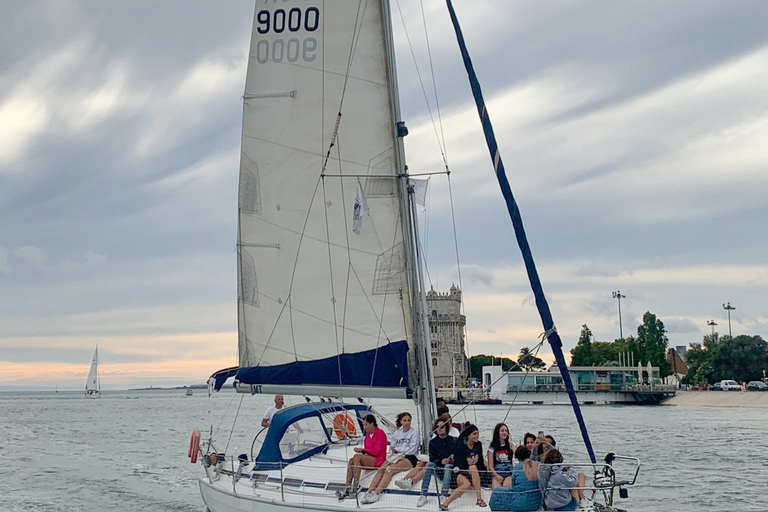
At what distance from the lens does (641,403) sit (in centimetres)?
9362

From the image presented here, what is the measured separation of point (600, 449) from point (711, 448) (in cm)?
533

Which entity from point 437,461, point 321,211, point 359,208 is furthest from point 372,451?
point 321,211

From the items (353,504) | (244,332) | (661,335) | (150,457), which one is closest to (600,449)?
(150,457)

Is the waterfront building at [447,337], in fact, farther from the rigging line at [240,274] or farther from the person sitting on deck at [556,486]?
the person sitting on deck at [556,486]

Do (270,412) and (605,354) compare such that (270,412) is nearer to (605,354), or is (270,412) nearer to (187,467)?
(187,467)

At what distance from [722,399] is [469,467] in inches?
3333

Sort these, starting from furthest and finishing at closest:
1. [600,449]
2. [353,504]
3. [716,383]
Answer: [716,383] → [600,449] → [353,504]

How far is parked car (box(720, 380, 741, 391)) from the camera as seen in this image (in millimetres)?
98812

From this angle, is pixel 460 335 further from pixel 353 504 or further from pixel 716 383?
pixel 353 504

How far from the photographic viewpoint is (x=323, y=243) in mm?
15430

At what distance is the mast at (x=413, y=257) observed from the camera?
13977 millimetres

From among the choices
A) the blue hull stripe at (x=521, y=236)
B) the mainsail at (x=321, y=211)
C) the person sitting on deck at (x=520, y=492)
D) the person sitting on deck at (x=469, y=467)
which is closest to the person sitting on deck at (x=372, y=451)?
the person sitting on deck at (x=469, y=467)

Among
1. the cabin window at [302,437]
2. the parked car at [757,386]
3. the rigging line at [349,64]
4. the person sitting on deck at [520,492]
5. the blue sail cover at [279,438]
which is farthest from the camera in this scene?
the parked car at [757,386]

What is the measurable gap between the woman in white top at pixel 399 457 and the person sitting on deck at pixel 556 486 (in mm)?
2082
